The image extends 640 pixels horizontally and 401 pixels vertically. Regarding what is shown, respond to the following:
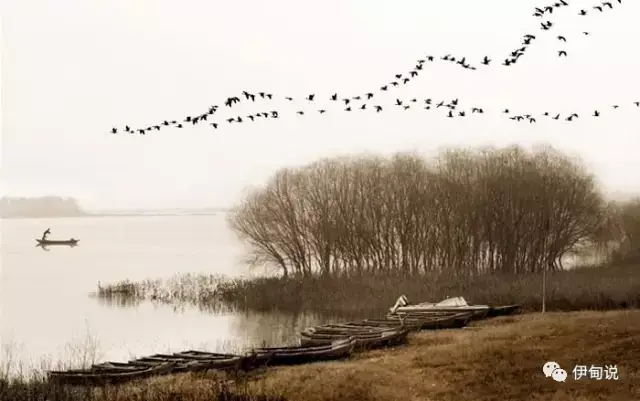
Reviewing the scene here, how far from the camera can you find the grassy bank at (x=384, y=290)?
16.3 feet

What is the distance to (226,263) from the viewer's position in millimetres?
4836

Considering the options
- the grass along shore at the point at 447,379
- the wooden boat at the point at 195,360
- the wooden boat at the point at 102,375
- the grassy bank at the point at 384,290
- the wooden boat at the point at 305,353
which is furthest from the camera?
the grassy bank at the point at 384,290

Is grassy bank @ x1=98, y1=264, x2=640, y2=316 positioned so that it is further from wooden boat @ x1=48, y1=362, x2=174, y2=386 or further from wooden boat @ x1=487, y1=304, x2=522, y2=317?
wooden boat @ x1=48, y1=362, x2=174, y2=386

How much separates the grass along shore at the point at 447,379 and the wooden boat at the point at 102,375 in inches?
5.0

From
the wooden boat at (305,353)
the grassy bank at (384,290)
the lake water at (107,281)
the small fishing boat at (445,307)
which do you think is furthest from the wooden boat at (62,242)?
the small fishing boat at (445,307)

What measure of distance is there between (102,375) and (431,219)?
2232 millimetres

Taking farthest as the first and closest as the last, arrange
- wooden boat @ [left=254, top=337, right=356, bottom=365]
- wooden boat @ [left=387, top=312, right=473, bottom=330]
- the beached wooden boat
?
1. wooden boat @ [left=387, top=312, right=473, bottom=330]
2. the beached wooden boat
3. wooden boat @ [left=254, top=337, right=356, bottom=365]

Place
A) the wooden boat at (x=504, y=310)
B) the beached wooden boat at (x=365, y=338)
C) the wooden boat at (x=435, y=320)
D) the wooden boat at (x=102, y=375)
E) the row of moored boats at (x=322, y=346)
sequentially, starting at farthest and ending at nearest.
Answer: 1. the wooden boat at (x=435, y=320)
2. the wooden boat at (x=504, y=310)
3. the beached wooden boat at (x=365, y=338)
4. the row of moored boats at (x=322, y=346)
5. the wooden boat at (x=102, y=375)

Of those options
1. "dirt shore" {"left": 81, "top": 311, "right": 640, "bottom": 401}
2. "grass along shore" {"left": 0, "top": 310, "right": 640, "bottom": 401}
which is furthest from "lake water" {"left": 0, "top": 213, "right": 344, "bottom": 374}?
"dirt shore" {"left": 81, "top": 311, "right": 640, "bottom": 401}

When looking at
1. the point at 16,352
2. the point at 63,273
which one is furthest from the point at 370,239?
the point at 16,352

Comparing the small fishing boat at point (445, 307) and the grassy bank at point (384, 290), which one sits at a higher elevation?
the grassy bank at point (384, 290)

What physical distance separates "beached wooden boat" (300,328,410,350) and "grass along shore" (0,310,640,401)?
30 centimetres

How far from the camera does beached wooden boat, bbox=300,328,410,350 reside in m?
4.73

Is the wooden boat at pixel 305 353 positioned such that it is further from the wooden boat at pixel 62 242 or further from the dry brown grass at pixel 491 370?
the wooden boat at pixel 62 242
